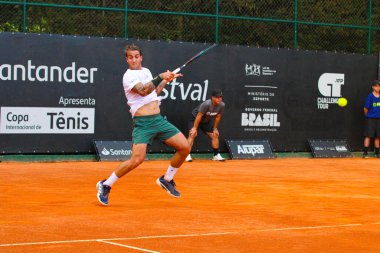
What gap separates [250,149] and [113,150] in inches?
141

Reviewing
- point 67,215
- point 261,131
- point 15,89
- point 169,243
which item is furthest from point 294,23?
point 169,243

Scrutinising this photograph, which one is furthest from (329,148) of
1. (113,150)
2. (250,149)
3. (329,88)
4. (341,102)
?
(113,150)

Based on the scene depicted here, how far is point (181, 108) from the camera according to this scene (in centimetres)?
1997

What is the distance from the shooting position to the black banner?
59.5 ft

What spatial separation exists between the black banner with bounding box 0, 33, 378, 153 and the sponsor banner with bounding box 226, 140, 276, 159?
143 millimetres

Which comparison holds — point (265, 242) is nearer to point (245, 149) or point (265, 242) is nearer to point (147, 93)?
point (147, 93)

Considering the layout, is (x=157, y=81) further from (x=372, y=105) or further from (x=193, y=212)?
(x=372, y=105)

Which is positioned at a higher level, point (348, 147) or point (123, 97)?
point (123, 97)

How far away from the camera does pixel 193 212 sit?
10.0 m

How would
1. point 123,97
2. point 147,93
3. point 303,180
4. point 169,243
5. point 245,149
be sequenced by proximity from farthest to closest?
point 245,149 < point 123,97 < point 303,180 < point 147,93 < point 169,243

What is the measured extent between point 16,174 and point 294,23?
9.16 m

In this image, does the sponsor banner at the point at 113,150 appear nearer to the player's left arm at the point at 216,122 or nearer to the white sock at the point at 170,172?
the player's left arm at the point at 216,122

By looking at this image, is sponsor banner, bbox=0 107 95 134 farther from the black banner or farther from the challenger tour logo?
the challenger tour logo

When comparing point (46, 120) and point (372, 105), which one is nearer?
point (46, 120)
